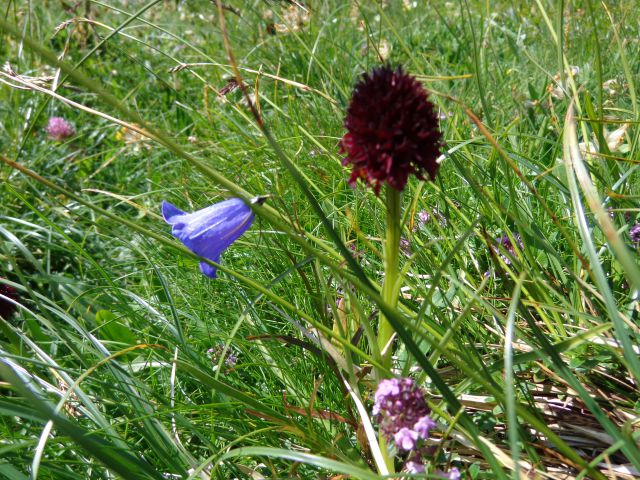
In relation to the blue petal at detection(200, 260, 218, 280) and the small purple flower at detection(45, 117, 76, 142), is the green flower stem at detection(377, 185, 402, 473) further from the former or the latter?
the small purple flower at detection(45, 117, 76, 142)

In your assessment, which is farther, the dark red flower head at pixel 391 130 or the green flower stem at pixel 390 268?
the green flower stem at pixel 390 268

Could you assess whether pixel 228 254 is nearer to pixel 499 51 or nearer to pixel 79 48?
pixel 499 51

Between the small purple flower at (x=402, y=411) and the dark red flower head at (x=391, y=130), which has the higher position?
the dark red flower head at (x=391, y=130)

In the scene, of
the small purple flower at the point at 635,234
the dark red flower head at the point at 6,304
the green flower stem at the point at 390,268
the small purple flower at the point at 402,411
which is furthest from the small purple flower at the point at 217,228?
the small purple flower at the point at 635,234

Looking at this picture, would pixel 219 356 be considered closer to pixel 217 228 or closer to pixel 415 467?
pixel 217 228

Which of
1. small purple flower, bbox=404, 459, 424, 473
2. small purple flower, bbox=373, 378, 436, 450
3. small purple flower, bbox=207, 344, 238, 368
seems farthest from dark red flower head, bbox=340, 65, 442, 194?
small purple flower, bbox=207, 344, 238, 368

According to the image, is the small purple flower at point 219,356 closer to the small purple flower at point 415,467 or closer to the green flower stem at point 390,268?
the green flower stem at point 390,268

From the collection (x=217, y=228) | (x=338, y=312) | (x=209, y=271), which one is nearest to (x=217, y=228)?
(x=217, y=228)
